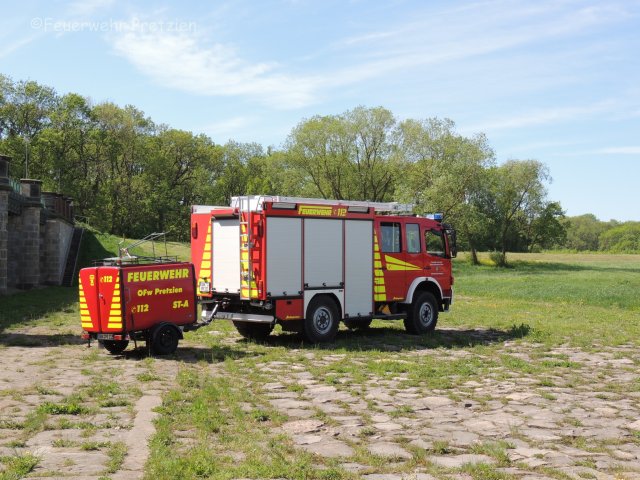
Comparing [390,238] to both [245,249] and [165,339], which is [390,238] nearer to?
[245,249]

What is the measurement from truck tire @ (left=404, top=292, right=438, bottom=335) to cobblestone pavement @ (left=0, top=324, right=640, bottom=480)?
308cm

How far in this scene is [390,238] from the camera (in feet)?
56.5

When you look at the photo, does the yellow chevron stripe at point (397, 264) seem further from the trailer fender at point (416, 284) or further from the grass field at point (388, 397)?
the grass field at point (388, 397)

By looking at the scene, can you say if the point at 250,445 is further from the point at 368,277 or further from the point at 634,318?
the point at 634,318

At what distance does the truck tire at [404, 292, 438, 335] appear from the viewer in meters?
17.6

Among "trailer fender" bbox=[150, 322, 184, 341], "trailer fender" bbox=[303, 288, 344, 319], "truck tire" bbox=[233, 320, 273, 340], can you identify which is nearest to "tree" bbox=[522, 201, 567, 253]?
"trailer fender" bbox=[303, 288, 344, 319]

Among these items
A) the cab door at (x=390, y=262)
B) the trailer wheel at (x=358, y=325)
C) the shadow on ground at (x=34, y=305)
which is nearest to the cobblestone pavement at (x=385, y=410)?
the cab door at (x=390, y=262)

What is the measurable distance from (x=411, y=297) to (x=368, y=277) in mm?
1517

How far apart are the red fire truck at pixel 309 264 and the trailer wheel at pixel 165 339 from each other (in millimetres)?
1588

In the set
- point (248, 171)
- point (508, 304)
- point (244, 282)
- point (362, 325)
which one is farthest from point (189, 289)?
point (248, 171)

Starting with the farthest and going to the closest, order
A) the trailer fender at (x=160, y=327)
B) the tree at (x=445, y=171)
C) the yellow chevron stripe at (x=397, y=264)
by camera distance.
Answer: the tree at (x=445, y=171) < the yellow chevron stripe at (x=397, y=264) < the trailer fender at (x=160, y=327)

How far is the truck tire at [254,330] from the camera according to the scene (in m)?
Answer: 16.2

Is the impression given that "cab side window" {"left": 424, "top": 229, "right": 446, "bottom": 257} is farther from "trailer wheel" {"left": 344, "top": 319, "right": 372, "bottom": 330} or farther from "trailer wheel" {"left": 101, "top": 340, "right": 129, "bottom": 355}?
"trailer wheel" {"left": 101, "top": 340, "right": 129, "bottom": 355}

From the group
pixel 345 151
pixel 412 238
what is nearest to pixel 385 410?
pixel 412 238
